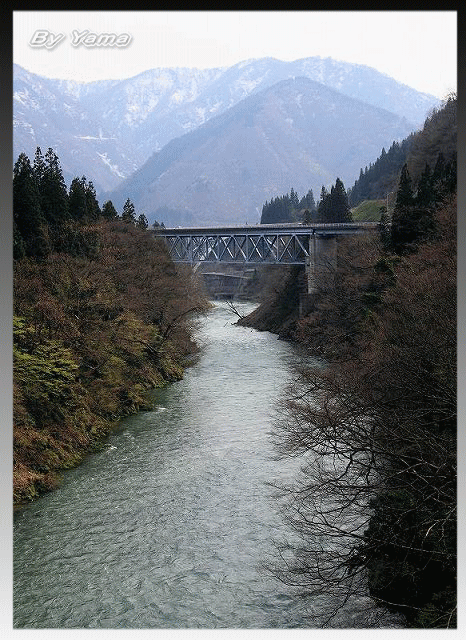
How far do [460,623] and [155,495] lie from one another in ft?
30.1

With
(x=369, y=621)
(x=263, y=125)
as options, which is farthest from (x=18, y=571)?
(x=263, y=125)

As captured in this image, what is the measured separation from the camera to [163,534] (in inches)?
420

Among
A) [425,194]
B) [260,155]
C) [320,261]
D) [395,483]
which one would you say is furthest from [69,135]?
[395,483]

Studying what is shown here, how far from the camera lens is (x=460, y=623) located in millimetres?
3691

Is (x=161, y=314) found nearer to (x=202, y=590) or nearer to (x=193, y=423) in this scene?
(x=193, y=423)

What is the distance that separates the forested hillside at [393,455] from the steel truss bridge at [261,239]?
1810 centimetres

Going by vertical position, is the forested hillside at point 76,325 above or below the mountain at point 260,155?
below

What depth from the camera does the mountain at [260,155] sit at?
474 feet

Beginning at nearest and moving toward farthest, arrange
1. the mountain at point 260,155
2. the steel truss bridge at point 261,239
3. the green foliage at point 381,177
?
the steel truss bridge at point 261,239 → the green foliage at point 381,177 → the mountain at point 260,155

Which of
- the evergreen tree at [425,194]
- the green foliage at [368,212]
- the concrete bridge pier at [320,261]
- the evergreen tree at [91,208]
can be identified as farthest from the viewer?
the green foliage at [368,212]

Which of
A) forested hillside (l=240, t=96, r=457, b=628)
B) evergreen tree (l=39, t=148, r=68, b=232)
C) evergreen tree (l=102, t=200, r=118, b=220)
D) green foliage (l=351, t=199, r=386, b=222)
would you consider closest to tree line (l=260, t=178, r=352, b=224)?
green foliage (l=351, t=199, r=386, b=222)

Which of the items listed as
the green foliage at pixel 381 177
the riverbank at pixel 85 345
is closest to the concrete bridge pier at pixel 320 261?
the riverbank at pixel 85 345

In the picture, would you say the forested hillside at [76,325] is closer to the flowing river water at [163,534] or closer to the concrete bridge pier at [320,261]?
the flowing river water at [163,534]

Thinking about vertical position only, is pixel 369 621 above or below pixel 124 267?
below
